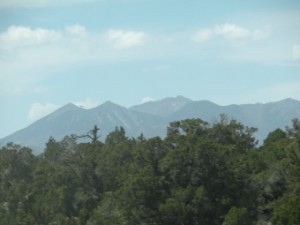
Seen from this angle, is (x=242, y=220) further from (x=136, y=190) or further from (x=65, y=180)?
(x=65, y=180)

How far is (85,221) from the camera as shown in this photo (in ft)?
132

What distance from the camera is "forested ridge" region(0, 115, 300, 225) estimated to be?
3819 cm

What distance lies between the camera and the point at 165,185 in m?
39.8

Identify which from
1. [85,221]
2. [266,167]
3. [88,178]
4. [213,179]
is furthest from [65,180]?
[266,167]

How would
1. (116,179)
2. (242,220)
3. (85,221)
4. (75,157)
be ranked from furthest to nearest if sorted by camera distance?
(75,157) < (116,179) < (85,221) < (242,220)

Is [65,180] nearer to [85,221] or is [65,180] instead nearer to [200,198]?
[85,221]

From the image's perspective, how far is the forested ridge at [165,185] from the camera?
38.2 metres

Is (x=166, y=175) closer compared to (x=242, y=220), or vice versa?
(x=242, y=220)

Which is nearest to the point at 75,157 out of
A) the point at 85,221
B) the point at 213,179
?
the point at 85,221

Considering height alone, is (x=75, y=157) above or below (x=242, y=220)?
above

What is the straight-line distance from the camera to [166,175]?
40.5 m

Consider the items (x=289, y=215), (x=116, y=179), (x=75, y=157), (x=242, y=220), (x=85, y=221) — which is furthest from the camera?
(x=75, y=157)

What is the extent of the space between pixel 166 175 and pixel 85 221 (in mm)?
6011

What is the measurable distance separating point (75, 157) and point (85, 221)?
799 centimetres
